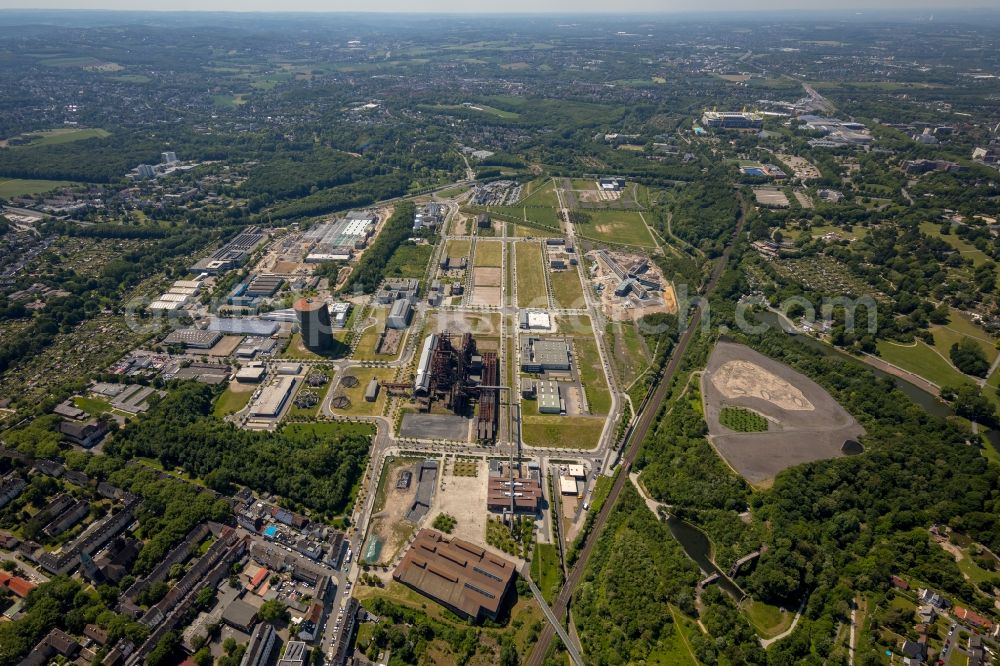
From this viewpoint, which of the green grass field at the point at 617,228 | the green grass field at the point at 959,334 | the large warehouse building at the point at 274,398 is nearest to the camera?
the large warehouse building at the point at 274,398

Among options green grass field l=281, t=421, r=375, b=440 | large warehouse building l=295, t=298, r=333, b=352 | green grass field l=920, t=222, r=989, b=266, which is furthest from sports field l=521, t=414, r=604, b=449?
green grass field l=920, t=222, r=989, b=266

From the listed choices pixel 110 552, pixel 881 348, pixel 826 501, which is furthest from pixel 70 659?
pixel 881 348

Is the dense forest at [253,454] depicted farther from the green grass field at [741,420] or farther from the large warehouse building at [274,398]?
the green grass field at [741,420]

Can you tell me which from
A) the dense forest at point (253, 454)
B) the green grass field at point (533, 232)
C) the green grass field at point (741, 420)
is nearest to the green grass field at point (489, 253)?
the green grass field at point (533, 232)

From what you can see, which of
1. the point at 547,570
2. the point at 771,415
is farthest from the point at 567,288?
the point at 547,570

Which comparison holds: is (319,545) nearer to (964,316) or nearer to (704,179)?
(964,316)

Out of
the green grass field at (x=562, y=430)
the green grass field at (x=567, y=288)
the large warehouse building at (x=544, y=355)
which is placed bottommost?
Answer: the green grass field at (x=562, y=430)

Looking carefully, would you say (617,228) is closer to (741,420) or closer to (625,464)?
(741,420)
